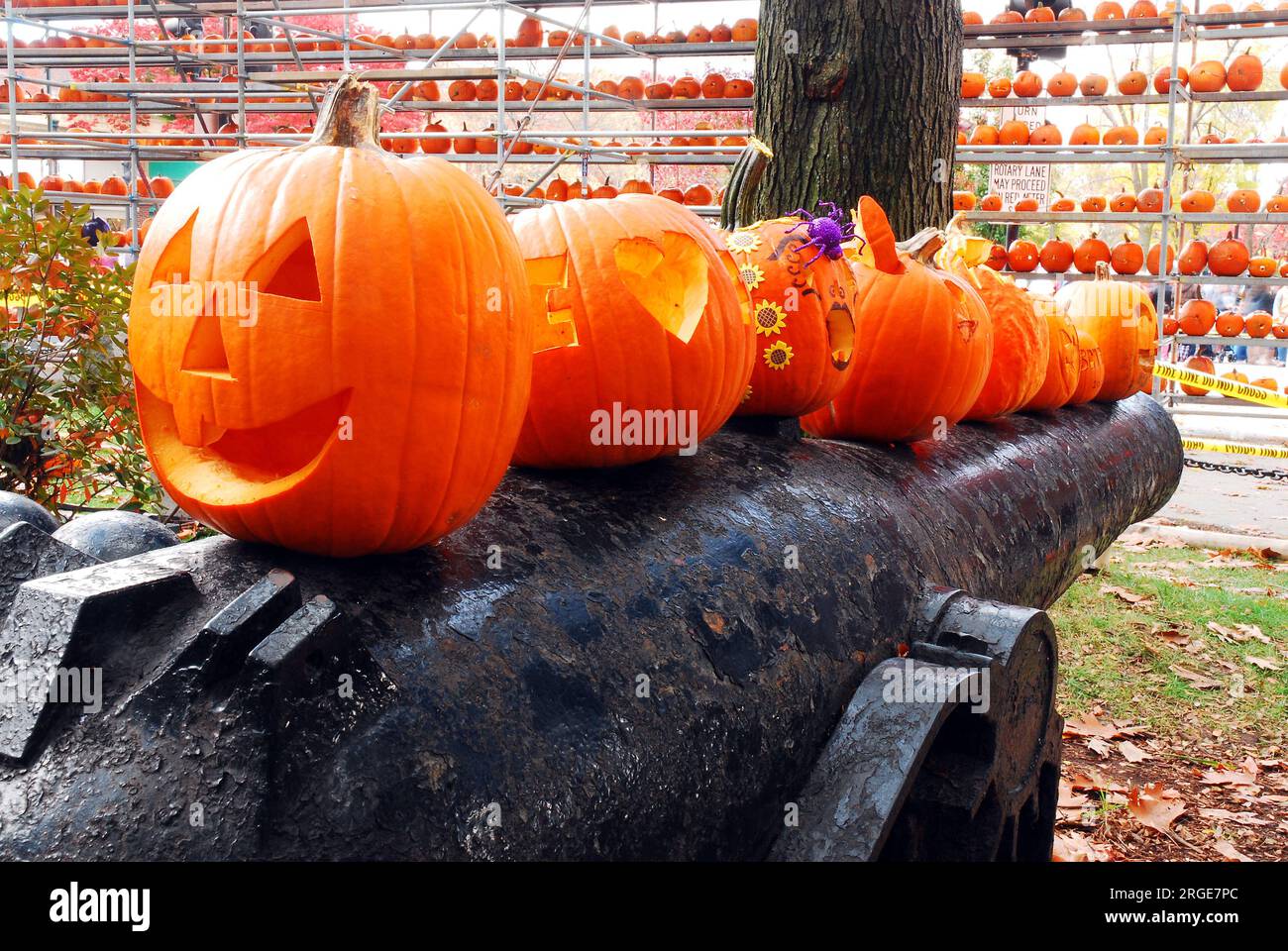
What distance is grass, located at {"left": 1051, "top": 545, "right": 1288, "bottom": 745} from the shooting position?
451 centimetres

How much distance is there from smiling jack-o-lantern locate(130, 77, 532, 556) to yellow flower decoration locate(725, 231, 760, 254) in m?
1.12

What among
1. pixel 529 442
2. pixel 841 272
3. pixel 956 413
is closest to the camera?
pixel 529 442

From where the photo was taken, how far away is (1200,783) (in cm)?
382

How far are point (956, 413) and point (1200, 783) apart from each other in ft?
6.09

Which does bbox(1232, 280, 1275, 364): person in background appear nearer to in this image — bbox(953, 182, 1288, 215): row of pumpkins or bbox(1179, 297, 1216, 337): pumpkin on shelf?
bbox(1179, 297, 1216, 337): pumpkin on shelf

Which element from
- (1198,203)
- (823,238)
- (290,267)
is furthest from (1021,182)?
(290,267)

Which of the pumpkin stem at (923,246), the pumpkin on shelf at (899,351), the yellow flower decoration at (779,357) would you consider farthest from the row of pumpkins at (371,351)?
the pumpkin stem at (923,246)

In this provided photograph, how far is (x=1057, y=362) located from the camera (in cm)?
421

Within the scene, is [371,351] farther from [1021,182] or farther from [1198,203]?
[1021,182]

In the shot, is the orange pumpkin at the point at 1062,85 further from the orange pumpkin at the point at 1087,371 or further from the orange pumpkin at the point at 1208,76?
the orange pumpkin at the point at 1087,371

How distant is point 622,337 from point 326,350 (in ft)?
2.23

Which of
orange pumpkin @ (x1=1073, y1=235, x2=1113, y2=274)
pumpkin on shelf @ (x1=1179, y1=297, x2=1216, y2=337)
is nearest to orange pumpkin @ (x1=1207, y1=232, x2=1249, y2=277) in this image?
pumpkin on shelf @ (x1=1179, y1=297, x2=1216, y2=337)
